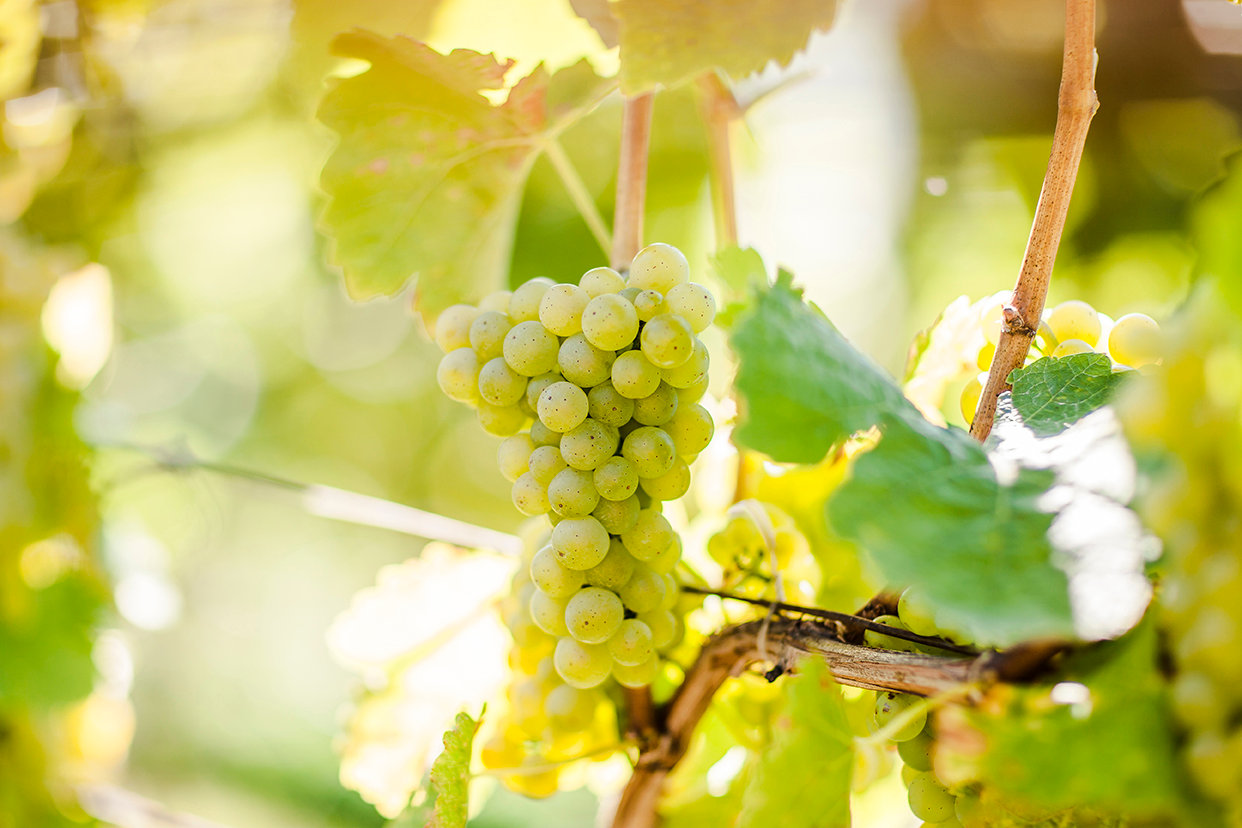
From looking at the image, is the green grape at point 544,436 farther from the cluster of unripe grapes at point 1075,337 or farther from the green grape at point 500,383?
the cluster of unripe grapes at point 1075,337

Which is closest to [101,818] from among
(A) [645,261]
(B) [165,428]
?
(A) [645,261]

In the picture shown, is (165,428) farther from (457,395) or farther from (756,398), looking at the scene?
(756,398)

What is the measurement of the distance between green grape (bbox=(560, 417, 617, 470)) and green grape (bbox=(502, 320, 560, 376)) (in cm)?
4

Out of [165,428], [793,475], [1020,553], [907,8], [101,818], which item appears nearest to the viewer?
[1020,553]

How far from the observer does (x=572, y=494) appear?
365mm

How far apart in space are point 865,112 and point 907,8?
0.48 feet

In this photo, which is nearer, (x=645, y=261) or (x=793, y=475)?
(x=645, y=261)

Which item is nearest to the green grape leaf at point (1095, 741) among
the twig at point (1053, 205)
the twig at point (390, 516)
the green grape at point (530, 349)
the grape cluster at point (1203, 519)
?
the grape cluster at point (1203, 519)

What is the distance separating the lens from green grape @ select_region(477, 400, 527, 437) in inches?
16.2

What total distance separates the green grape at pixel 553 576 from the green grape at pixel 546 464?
3 centimetres

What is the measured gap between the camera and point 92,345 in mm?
871

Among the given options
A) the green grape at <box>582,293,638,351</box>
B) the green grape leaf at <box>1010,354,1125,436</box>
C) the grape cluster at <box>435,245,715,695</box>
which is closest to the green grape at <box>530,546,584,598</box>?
the grape cluster at <box>435,245,715,695</box>

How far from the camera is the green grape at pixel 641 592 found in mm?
395

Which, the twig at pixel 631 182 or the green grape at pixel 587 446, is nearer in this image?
the green grape at pixel 587 446
